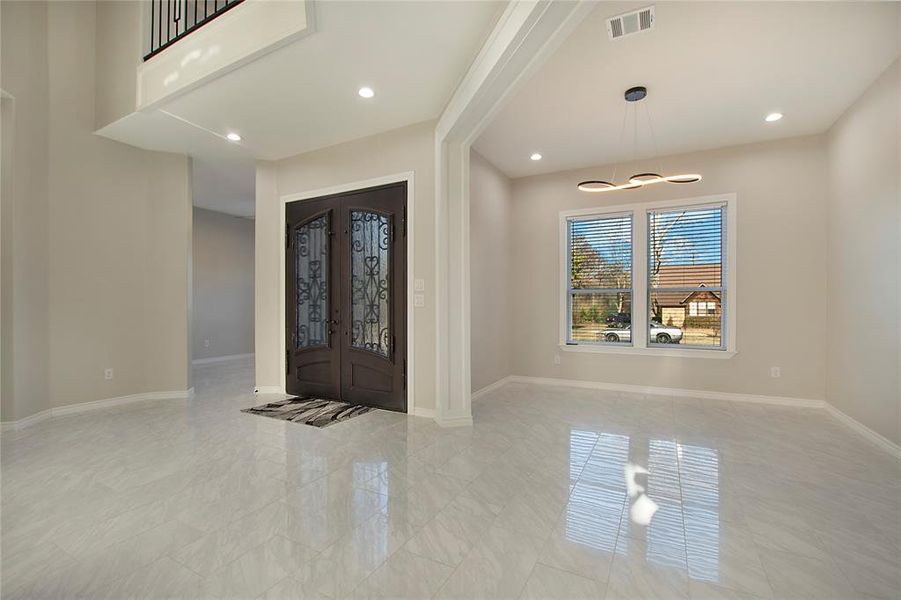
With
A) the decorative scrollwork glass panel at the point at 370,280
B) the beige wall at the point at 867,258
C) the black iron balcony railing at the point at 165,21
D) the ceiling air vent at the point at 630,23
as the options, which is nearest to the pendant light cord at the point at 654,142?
the ceiling air vent at the point at 630,23

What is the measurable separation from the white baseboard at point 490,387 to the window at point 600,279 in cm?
109

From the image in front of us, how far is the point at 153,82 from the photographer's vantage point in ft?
12.2

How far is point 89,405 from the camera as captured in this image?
14.1ft

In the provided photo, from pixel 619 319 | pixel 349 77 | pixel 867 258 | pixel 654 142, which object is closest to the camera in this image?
pixel 349 77

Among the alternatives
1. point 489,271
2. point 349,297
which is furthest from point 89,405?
point 489,271

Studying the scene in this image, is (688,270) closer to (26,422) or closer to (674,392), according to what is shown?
(674,392)

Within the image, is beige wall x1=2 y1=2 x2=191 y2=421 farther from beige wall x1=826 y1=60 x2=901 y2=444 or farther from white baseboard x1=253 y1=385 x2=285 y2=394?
beige wall x1=826 y1=60 x2=901 y2=444

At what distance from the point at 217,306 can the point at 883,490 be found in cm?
923

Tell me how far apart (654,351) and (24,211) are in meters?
7.10

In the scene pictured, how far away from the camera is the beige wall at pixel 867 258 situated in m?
3.13

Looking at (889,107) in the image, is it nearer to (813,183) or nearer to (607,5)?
(813,183)

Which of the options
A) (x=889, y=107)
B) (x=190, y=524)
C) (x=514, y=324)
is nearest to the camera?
(x=190, y=524)

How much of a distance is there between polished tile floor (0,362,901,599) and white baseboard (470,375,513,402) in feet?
3.34

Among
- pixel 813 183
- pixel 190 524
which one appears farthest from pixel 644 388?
pixel 190 524
